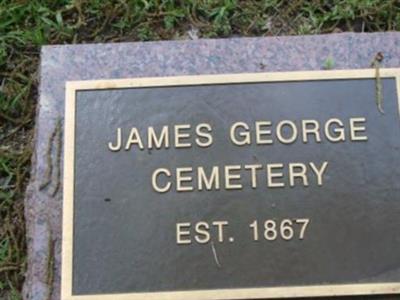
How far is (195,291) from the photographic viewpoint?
288 centimetres

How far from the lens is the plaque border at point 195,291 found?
2.86 meters

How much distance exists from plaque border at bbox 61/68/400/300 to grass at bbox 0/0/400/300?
1.93 ft

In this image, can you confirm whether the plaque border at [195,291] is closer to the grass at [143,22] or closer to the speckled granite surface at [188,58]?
the speckled granite surface at [188,58]

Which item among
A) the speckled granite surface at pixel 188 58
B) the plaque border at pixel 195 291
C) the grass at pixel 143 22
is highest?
the grass at pixel 143 22

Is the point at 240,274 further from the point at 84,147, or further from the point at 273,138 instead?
the point at 84,147

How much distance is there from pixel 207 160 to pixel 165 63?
1.54 feet

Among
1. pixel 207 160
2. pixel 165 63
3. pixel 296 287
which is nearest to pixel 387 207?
pixel 296 287

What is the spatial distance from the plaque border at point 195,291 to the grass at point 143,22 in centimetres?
59

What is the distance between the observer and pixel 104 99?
3.13 m

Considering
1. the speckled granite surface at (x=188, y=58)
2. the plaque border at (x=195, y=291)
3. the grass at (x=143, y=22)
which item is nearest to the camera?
the plaque border at (x=195, y=291)

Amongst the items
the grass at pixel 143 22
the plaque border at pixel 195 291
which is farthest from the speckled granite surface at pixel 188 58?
the grass at pixel 143 22

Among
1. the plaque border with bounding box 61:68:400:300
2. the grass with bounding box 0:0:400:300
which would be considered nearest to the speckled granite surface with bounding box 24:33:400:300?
the plaque border with bounding box 61:68:400:300

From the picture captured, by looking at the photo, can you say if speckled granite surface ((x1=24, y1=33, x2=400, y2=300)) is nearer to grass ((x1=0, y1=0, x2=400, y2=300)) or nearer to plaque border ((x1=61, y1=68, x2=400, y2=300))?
plaque border ((x1=61, y1=68, x2=400, y2=300))

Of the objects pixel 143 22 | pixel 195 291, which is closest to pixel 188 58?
pixel 143 22
